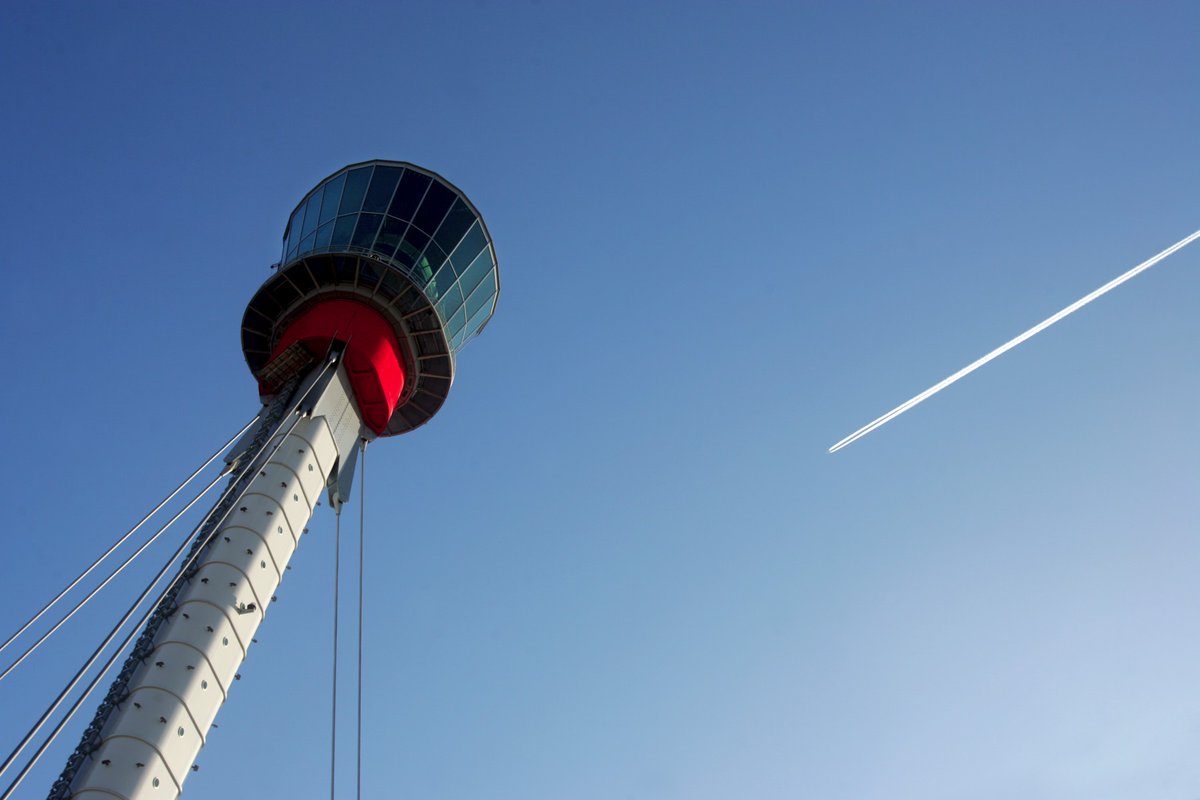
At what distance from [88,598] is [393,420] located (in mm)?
14146

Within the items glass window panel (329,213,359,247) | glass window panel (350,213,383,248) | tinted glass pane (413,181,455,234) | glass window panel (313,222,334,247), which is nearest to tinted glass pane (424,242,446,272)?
tinted glass pane (413,181,455,234)

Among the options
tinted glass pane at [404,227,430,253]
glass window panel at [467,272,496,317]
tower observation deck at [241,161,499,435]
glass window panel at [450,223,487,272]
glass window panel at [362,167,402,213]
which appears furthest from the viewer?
glass window panel at [467,272,496,317]

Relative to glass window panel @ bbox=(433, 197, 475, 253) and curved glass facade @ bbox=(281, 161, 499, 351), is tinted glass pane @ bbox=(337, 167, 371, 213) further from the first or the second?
glass window panel @ bbox=(433, 197, 475, 253)

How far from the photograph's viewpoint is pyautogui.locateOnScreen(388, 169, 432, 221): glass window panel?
3142 cm

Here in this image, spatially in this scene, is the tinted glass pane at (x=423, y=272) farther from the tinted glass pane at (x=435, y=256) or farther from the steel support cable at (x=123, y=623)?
the steel support cable at (x=123, y=623)

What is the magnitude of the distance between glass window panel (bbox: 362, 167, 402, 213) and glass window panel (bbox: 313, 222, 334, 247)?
4.29 ft

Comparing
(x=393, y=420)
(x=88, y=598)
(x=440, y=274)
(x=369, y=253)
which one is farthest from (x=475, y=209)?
(x=88, y=598)

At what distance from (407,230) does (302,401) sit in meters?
7.60

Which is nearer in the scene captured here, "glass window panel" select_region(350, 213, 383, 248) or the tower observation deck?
the tower observation deck

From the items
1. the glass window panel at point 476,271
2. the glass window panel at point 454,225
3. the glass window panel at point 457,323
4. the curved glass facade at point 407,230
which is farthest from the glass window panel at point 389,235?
the glass window panel at point 457,323

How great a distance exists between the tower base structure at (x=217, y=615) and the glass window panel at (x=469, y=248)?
718 cm

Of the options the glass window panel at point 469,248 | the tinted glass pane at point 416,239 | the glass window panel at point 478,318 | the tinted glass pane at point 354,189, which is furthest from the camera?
the glass window panel at point 478,318

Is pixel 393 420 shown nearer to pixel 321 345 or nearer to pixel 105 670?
pixel 321 345

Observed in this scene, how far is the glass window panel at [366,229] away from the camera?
1193 inches
